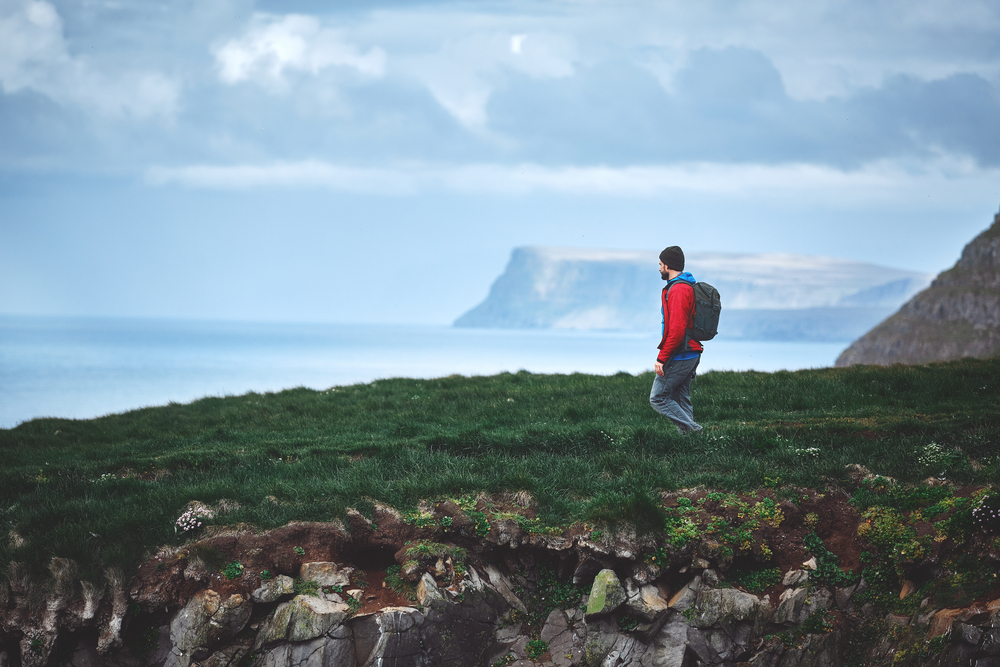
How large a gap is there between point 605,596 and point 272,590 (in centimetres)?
467

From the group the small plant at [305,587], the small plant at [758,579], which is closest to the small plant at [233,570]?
the small plant at [305,587]

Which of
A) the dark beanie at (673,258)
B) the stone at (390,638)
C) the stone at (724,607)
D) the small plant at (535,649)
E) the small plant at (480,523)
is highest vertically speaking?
the dark beanie at (673,258)

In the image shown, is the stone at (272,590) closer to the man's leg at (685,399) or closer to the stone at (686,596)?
the stone at (686,596)

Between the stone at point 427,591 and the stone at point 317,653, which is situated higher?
the stone at point 427,591

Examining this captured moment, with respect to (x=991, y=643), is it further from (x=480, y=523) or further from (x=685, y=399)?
(x=685, y=399)

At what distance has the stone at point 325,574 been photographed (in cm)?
1036

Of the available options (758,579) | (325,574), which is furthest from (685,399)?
(325,574)

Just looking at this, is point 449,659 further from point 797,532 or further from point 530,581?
point 797,532

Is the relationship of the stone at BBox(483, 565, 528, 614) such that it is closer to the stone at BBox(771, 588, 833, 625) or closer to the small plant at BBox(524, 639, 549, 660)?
the small plant at BBox(524, 639, 549, 660)

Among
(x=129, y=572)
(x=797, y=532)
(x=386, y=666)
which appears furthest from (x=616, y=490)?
(x=129, y=572)

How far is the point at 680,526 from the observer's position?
10719 mm

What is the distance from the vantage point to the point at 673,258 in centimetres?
1349

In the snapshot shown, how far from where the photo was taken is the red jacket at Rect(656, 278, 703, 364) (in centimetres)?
1314

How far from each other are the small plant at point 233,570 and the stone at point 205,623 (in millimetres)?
326
